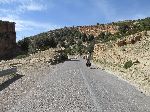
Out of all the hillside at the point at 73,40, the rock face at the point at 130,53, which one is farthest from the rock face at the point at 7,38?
the rock face at the point at 130,53

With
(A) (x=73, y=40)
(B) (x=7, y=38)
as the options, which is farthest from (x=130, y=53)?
(A) (x=73, y=40)

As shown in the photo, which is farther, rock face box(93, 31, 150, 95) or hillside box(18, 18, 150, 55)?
hillside box(18, 18, 150, 55)

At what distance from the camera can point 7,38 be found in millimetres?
134875

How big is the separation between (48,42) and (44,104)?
133825 mm

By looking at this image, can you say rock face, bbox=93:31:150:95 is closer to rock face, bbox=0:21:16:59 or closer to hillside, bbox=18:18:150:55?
rock face, bbox=0:21:16:59

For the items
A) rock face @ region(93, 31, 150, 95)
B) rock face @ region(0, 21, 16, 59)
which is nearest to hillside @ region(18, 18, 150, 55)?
rock face @ region(0, 21, 16, 59)

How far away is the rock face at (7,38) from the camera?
126938 mm

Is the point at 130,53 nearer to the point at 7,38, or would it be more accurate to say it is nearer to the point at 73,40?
the point at 7,38

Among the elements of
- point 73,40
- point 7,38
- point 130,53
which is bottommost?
point 130,53

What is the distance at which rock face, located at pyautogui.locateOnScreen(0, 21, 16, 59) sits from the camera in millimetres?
126938

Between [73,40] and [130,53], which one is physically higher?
[73,40]

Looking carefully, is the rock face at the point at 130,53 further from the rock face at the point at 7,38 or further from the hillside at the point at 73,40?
the hillside at the point at 73,40

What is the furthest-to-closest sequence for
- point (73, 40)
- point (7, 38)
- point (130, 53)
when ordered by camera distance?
point (73, 40), point (7, 38), point (130, 53)

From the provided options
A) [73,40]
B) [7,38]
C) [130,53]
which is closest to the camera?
[130,53]
